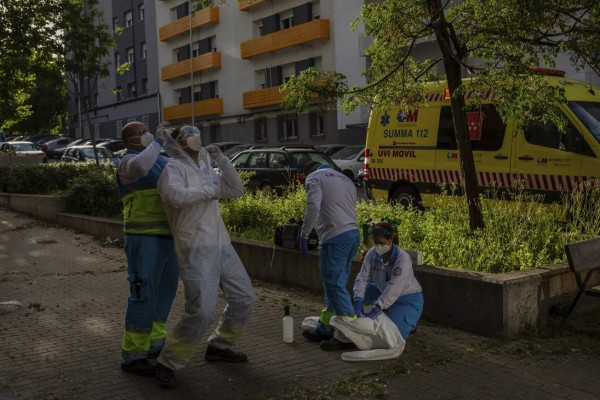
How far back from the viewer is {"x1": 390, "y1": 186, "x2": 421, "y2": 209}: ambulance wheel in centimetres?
1361

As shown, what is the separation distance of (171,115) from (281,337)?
45374 millimetres

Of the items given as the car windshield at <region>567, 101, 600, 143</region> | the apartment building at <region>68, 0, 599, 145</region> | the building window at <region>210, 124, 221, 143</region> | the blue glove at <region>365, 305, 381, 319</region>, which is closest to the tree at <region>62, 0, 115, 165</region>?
the car windshield at <region>567, 101, 600, 143</region>

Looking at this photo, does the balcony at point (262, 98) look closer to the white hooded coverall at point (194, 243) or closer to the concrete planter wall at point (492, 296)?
the concrete planter wall at point (492, 296)

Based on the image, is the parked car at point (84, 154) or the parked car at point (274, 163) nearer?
the parked car at point (274, 163)

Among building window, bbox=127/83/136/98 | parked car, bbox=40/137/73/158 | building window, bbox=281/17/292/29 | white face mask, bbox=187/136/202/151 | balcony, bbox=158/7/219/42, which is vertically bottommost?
white face mask, bbox=187/136/202/151

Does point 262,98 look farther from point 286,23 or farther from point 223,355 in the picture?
point 223,355

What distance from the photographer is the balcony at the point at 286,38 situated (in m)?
36.4

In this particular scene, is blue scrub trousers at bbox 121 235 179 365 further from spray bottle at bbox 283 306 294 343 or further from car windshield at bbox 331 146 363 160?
car windshield at bbox 331 146 363 160

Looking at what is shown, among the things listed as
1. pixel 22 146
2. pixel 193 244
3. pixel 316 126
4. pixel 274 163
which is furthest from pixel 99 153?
pixel 193 244

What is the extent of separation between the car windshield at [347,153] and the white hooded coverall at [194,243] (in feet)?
64.8

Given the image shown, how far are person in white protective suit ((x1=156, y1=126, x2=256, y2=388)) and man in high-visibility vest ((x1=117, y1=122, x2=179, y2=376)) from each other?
155 millimetres

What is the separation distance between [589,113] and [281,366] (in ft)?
25.7

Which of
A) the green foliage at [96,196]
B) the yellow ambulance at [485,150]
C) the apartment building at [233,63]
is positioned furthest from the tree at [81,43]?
the apartment building at [233,63]

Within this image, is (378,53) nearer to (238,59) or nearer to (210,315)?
(210,315)
